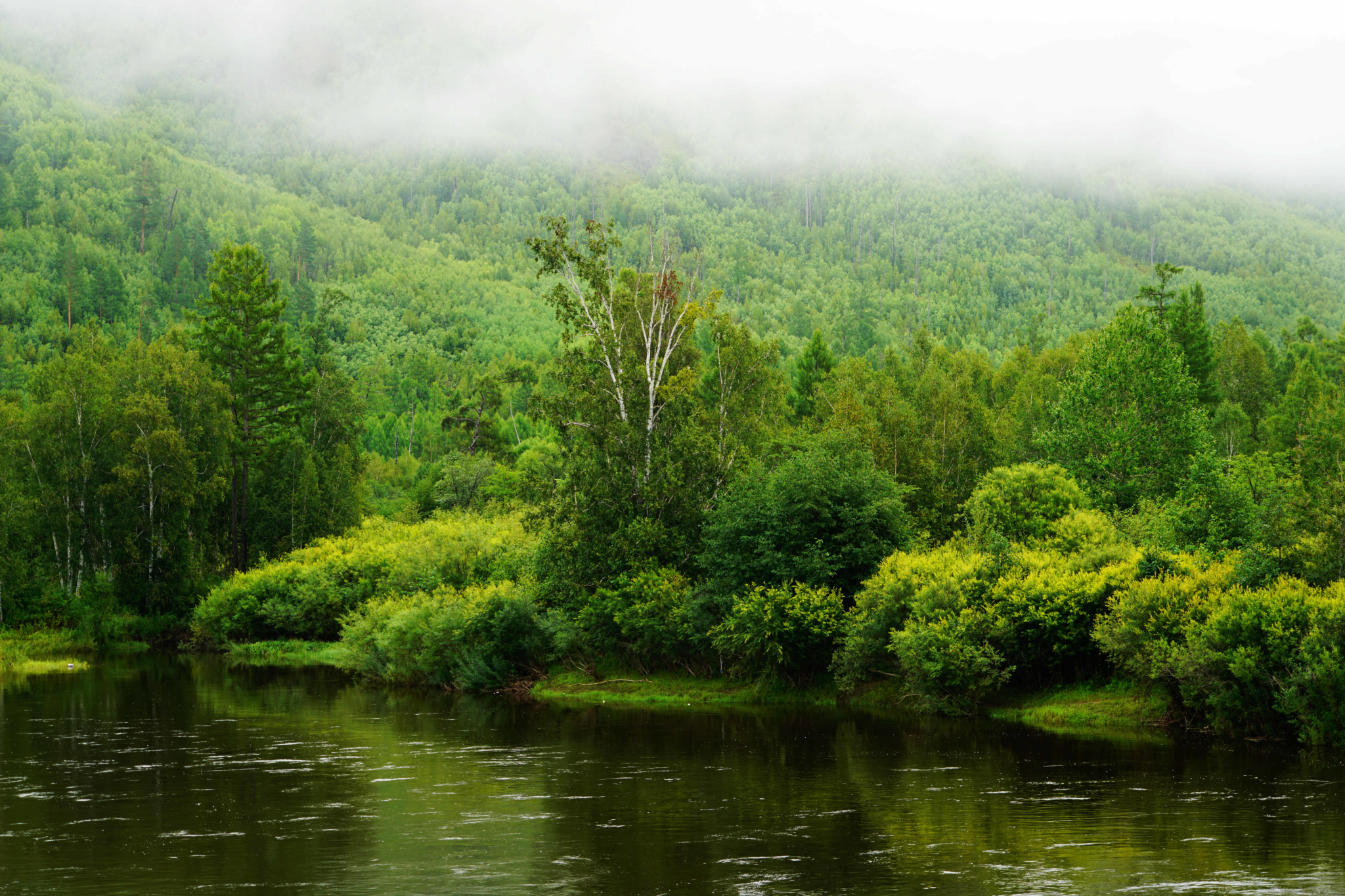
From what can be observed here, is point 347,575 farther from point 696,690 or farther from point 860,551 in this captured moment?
point 860,551

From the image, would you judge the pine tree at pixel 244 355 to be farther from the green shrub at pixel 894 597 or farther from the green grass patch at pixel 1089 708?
the green grass patch at pixel 1089 708

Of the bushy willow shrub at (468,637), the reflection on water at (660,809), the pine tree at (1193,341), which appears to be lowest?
the reflection on water at (660,809)

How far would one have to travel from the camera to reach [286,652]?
6562 cm

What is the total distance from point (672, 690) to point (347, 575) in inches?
1123

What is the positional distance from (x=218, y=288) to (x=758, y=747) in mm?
61368

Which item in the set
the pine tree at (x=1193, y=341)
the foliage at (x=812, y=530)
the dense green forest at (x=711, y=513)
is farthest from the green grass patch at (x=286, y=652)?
the pine tree at (x=1193, y=341)

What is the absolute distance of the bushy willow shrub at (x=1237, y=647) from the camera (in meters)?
26.4

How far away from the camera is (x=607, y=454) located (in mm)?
46500

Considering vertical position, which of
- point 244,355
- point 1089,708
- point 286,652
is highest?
point 244,355

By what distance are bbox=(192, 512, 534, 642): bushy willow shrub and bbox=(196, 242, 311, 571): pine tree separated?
8.21m

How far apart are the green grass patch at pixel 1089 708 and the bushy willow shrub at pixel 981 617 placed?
0.76m

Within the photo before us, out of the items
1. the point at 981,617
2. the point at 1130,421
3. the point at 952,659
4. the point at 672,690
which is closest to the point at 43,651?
the point at 672,690

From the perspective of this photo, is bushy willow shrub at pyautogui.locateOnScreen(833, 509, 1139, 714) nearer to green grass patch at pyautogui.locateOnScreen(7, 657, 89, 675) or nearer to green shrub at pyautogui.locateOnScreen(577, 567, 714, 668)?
green shrub at pyautogui.locateOnScreen(577, 567, 714, 668)

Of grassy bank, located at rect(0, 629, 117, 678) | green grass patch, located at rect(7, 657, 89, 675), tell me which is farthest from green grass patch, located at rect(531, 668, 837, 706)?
grassy bank, located at rect(0, 629, 117, 678)
